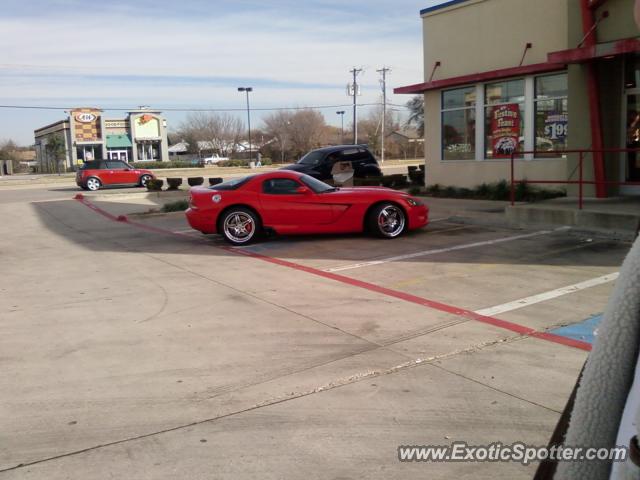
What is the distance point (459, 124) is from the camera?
57.2ft

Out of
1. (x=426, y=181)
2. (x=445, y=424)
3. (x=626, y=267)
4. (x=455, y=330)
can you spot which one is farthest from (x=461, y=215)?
(x=626, y=267)

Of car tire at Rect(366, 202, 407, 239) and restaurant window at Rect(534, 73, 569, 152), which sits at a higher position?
restaurant window at Rect(534, 73, 569, 152)

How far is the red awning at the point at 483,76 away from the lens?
1437 centimetres

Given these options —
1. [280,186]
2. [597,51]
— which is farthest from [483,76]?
[280,186]

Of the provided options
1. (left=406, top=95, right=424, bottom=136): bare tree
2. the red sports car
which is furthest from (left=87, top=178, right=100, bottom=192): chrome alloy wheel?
(left=406, top=95, right=424, bottom=136): bare tree

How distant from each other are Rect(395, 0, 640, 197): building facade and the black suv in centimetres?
376

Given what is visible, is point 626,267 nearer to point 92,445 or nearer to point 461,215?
point 92,445

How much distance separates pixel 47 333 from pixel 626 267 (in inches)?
229

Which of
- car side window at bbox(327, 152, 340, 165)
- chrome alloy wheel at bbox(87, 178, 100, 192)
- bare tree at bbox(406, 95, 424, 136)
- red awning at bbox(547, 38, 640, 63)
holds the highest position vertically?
bare tree at bbox(406, 95, 424, 136)

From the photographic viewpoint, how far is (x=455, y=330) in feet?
18.5

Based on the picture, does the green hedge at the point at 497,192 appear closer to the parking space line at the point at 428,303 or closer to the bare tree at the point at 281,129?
the parking space line at the point at 428,303

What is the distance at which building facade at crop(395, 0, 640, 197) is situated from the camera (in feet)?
41.3

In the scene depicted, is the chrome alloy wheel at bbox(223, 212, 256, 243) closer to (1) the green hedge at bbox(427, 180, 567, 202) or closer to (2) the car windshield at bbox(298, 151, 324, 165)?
(1) the green hedge at bbox(427, 180, 567, 202)

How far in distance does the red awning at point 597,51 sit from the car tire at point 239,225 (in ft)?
23.8
